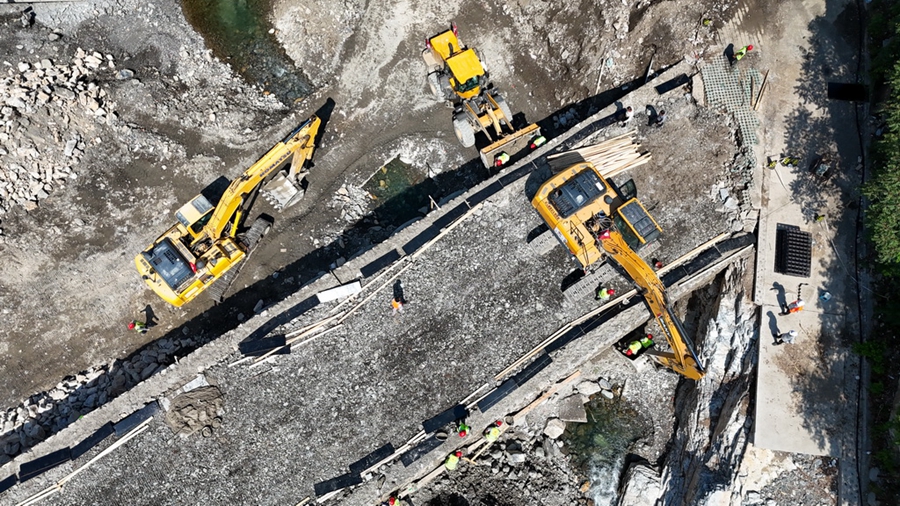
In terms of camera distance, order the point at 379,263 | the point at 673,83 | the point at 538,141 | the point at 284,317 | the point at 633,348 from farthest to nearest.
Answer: the point at 538,141
the point at 673,83
the point at 633,348
the point at 379,263
the point at 284,317

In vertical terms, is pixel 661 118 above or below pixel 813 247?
above

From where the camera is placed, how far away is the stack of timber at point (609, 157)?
19.0m

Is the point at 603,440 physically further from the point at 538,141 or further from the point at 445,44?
the point at 445,44

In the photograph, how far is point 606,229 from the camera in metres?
16.9

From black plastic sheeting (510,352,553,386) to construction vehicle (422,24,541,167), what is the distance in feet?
24.5

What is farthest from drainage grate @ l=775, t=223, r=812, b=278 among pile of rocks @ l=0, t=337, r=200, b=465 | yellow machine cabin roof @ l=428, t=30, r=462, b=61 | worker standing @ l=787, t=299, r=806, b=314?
pile of rocks @ l=0, t=337, r=200, b=465

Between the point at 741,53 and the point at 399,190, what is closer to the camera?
the point at 741,53

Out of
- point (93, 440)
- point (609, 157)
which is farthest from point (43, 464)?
point (609, 157)

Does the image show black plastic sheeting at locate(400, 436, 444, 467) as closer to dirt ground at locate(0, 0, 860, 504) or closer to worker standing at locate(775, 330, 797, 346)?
dirt ground at locate(0, 0, 860, 504)

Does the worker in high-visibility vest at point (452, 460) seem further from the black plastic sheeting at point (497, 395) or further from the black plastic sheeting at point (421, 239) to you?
the black plastic sheeting at point (421, 239)

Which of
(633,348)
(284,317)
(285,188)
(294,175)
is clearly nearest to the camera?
(284,317)

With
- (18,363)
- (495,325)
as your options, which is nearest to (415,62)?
(495,325)

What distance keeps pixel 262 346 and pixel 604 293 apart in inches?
451

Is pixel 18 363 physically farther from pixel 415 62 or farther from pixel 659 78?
pixel 659 78
